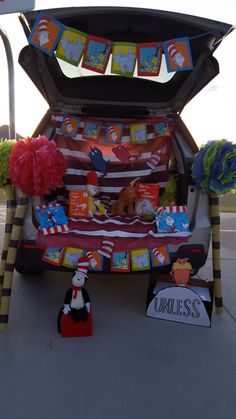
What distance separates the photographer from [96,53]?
3.04 metres

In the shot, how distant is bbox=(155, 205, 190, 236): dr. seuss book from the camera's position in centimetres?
287

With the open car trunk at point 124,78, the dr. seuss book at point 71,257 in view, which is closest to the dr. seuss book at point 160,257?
the dr. seuss book at point 71,257

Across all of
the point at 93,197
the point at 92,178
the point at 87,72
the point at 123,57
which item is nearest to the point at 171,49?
the point at 123,57

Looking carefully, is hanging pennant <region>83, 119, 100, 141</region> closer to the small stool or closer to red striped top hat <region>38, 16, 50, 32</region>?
red striped top hat <region>38, 16, 50, 32</region>

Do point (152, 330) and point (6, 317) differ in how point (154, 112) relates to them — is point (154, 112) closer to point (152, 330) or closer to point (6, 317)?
point (152, 330)

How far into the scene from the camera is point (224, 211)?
787 cm

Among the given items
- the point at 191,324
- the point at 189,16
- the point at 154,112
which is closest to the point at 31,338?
the point at 191,324

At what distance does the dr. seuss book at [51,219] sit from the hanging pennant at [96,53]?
1173 mm

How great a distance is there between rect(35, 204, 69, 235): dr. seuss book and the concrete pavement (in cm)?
62

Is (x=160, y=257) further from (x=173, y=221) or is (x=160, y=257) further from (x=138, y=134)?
(x=138, y=134)

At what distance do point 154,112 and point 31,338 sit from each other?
2.19m

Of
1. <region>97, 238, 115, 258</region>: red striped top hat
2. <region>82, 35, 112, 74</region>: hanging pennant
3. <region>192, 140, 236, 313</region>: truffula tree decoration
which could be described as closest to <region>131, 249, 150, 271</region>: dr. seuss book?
<region>97, 238, 115, 258</region>: red striped top hat

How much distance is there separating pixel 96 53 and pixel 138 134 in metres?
0.89

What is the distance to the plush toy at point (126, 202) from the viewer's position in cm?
352
